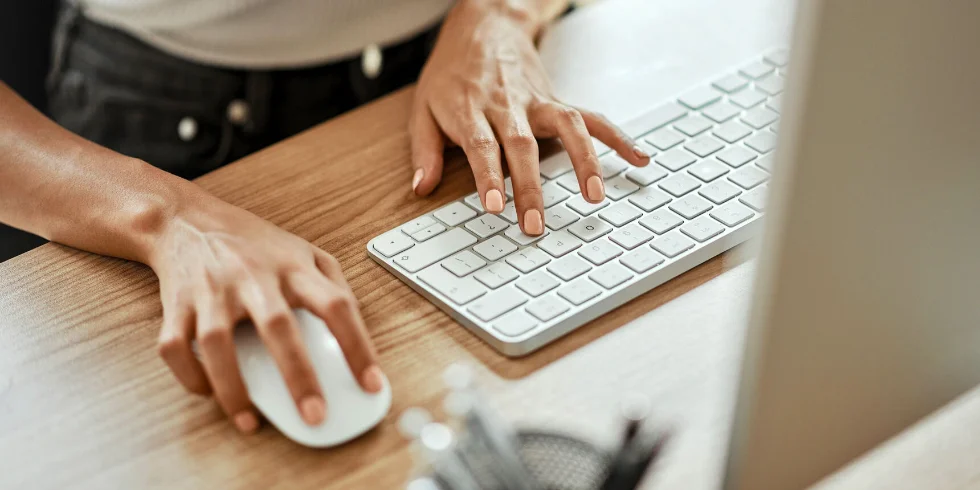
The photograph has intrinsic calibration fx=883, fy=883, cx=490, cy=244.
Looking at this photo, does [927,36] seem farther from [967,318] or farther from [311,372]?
[311,372]

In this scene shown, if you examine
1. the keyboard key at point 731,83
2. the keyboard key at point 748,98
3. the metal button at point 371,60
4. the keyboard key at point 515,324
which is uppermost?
the keyboard key at point 731,83

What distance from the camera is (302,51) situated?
0.95 m

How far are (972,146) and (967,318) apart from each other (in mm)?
102

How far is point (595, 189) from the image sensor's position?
2.05 ft

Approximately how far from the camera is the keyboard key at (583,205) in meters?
0.62

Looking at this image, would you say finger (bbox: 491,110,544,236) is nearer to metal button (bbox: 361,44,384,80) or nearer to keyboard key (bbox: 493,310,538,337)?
keyboard key (bbox: 493,310,538,337)

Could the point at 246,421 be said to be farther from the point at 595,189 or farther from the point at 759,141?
the point at 759,141

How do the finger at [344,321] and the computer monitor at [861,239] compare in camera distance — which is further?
the finger at [344,321]

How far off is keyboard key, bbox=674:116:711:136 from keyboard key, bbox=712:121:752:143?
0.01 meters

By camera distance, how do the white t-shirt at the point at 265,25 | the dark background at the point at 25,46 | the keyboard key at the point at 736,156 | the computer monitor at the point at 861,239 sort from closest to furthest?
the computer monitor at the point at 861,239, the keyboard key at the point at 736,156, the white t-shirt at the point at 265,25, the dark background at the point at 25,46

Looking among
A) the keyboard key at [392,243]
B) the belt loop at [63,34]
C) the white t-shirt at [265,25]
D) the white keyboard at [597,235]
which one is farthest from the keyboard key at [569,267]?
the belt loop at [63,34]

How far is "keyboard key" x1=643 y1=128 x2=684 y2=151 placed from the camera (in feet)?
2.25

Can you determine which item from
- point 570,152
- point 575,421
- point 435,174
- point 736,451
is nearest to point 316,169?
point 435,174

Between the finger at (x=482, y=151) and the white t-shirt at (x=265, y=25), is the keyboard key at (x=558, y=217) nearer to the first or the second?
the finger at (x=482, y=151)
